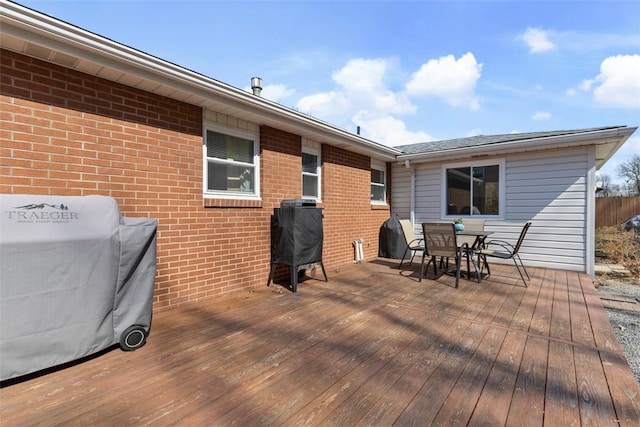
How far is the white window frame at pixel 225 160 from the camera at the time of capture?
13.1 feet

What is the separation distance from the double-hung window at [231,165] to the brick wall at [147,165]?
0.57 feet

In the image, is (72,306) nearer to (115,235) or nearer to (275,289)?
(115,235)

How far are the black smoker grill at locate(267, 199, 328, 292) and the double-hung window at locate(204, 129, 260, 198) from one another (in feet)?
2.01

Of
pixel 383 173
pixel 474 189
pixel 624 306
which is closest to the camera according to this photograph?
pixel 624 306

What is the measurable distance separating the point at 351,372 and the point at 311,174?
13.6ft

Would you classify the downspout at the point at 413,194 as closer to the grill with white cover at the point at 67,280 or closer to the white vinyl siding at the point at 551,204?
the white vinyl siding at the point at 551,204

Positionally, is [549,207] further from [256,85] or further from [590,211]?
[256,85]

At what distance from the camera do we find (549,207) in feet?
20.1

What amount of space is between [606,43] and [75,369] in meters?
10.6

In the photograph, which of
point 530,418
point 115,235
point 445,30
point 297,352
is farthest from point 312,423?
point 445,30

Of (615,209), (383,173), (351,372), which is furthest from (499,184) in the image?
(615,209)

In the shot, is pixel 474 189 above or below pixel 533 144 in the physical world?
below

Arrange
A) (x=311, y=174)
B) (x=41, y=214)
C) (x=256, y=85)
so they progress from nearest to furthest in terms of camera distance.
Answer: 1. (x=41, y=214)
2. (x=256, y=85)
3. (x=311, y=174)

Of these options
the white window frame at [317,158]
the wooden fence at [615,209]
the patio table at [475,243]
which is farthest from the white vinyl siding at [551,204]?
the wooden fence at [615,209]
